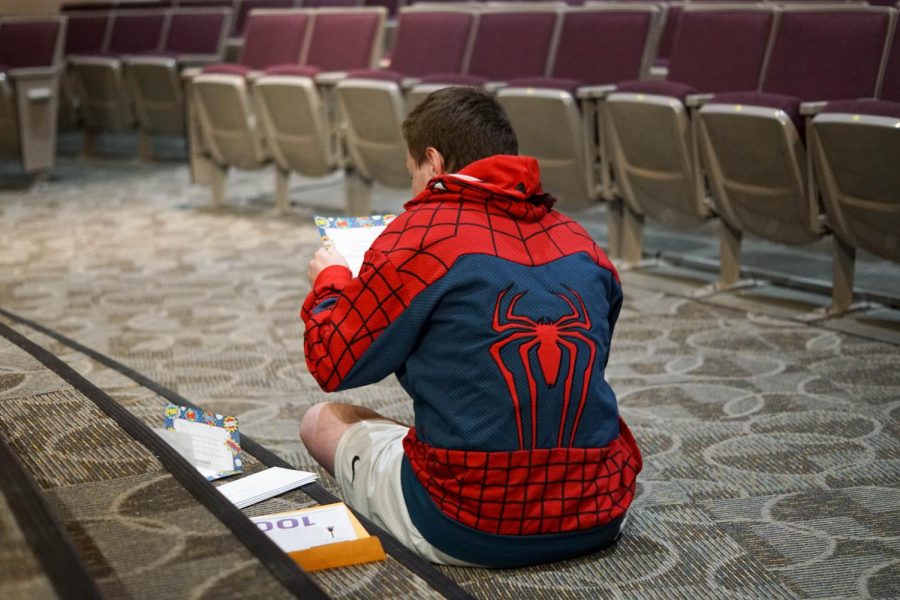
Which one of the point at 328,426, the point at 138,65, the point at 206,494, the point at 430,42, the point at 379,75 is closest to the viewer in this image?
the point at 206,494

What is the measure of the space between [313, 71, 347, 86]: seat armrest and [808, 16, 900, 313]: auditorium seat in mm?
2354

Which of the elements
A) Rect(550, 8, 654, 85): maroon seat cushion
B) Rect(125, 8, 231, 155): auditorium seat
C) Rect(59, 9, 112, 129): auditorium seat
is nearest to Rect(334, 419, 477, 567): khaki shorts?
Rect(550, 8, 654, 85): maroon seat cushion

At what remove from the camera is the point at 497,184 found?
145 centimetres

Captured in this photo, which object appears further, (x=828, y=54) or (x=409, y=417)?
(x=828, y=54)

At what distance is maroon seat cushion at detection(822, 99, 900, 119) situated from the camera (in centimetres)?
278

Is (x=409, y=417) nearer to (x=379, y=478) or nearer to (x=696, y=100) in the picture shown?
(x=379, y=478)

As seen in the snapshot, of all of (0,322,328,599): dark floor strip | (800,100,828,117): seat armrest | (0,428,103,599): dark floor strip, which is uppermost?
(800,100,828,117): seat armrest

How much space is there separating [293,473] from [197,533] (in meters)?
0.53

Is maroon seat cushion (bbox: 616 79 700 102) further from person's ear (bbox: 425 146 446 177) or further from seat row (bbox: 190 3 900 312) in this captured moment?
person's ear (bbox: 425 146 446 177)

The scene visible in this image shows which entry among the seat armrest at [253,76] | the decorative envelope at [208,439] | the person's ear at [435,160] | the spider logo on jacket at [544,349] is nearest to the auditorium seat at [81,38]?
the seat armrest at [253,76]

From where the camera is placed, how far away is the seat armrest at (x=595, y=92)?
3.65 meters

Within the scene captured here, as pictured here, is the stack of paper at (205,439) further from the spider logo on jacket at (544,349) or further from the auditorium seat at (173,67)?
the auditorium seat at (173,67)

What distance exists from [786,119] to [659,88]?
57 centimetres

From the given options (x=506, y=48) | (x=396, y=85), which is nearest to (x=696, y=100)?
(x=506, y=48)
